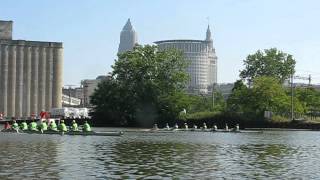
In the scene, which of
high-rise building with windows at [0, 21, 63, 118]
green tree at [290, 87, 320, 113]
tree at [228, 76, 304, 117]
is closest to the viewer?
tree at [228, 76, 304, 117]

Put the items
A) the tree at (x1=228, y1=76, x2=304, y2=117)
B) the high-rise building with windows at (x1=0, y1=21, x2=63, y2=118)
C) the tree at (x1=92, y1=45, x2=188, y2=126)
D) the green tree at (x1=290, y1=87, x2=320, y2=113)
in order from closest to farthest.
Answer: the tree at (x1=228, y1=76, x2=304, y2=117), the tree at (x1=92, y1=45, x2=188, y2=126), the green tree at (x1=290, y1=87, x2=320, y2=113), the high-rise building with windows at (x1=0, y1=21, x2=63, y2=118)

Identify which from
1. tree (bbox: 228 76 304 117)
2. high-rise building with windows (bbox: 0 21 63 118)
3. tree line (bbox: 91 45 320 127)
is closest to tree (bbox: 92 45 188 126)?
tree line (bbox: 91 45 320 127)

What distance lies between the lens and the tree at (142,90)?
405ft

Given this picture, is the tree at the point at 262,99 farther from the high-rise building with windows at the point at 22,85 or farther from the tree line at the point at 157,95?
the high-rise building with windows at the point at 22,85

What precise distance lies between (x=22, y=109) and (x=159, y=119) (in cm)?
8399

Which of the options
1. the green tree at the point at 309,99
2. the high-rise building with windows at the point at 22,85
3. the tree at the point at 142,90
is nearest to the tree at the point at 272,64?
the green tree at the point at 309,99

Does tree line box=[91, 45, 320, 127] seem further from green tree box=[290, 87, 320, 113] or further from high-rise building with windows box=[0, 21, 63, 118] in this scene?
high-rise building with windows box=[0, 21, 63, 118]

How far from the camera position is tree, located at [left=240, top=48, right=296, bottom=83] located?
139875mm

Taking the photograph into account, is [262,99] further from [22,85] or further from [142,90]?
[22,85]

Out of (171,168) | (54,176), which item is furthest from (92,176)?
(171,168)

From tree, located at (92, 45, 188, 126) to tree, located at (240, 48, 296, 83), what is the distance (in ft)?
72.1

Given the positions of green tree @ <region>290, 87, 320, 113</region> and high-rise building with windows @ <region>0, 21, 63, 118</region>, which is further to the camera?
high-rise building with windows @ <region>0, 21, 63, 118</region>

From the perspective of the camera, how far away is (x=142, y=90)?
406 ft

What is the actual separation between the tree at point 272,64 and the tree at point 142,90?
2197cm
